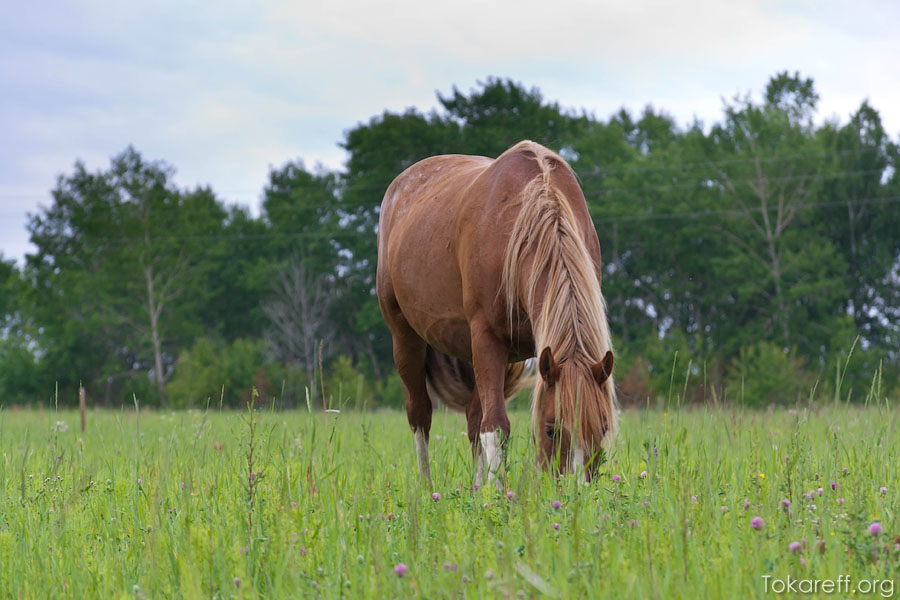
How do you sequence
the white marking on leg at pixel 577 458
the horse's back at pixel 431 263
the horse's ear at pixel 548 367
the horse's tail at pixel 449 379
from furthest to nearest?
the horse's tail at pixel 449 379 < the horse's back at pixel 431 263 < the horse's ear at pixel 548 367 < the white marking on leg at pixel 577 458

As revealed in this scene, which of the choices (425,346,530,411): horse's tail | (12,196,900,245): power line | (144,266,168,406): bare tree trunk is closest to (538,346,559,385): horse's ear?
(425,346,530,411): horse's tail

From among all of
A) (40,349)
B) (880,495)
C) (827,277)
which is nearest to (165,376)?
(40,349)

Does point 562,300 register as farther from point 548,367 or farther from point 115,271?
point 115,271

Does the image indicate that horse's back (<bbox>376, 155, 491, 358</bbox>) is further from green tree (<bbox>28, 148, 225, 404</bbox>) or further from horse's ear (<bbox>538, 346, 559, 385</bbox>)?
green tree (<bbox>28, 148, 225, 404</bbox>)

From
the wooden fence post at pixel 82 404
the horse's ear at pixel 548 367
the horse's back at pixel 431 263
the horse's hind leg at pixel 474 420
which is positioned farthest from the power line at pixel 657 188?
the horse's ear at pixel 548 367

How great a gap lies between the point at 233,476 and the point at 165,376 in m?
43.0

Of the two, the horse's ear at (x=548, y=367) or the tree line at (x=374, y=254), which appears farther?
the tree line at (x=374, y=254)

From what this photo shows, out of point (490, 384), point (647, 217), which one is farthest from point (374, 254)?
point (490, 384)

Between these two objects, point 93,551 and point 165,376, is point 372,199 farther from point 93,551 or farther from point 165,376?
point 93,551

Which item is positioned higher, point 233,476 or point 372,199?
point 372,199

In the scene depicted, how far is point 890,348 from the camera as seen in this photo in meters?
37.2

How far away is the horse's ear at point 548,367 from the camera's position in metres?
3.69

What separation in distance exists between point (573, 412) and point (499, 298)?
4.28 feet

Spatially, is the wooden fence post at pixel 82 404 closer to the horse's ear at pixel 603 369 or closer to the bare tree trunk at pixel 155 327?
the horse's ear at pixel 603 369
